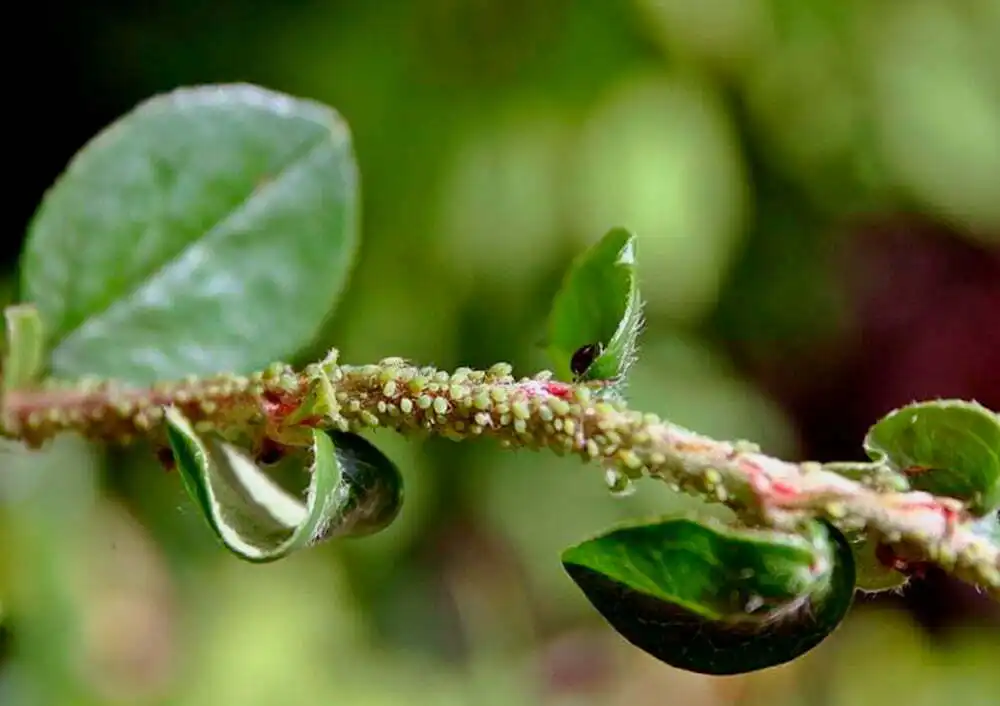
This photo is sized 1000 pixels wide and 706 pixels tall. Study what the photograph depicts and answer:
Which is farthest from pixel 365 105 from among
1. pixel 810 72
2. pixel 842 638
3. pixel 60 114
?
pixel 842 638

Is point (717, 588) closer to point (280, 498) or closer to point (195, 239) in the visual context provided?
point (280, 498)

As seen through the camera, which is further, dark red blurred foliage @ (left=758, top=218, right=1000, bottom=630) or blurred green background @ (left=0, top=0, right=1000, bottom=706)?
dark red blurred foliage @ (left=758, top=218, right=1000, bottom=630)

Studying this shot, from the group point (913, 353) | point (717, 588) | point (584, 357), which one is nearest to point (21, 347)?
point (584, 357)

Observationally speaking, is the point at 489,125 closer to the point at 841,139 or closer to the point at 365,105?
the point at 365,105

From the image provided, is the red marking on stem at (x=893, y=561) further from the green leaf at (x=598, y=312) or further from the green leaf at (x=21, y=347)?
the green leaf at (x=21, y=347)

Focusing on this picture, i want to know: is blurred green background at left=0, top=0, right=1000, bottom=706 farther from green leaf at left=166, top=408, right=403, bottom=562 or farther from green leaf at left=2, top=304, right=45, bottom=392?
green leaf at left=166, top=408, right=403, bottom=562

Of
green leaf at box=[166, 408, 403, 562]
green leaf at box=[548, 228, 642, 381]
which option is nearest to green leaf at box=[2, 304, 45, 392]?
green leaf at box=[166, 408, 403, 562]
